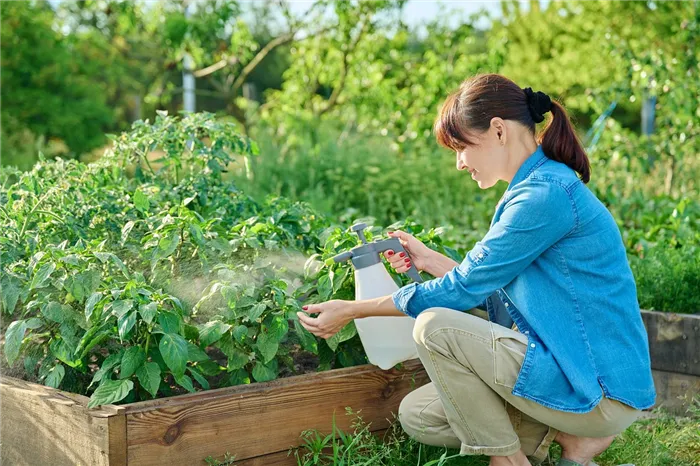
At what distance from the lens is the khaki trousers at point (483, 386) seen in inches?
94.0

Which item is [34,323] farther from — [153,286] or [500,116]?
[500,116]

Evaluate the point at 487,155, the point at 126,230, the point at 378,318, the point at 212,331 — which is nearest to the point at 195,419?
the point at 212,331

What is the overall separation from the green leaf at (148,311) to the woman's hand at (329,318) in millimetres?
428

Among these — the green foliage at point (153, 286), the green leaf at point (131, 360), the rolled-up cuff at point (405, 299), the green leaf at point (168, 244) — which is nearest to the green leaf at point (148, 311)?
the green foliage at point (153, 286)

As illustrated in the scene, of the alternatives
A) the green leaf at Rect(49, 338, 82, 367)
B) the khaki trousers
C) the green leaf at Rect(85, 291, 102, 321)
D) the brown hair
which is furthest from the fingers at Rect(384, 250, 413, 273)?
the green leaf at Rect(49, 338, 82, 367)

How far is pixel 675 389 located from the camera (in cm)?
355

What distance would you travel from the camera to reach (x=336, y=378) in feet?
8.96

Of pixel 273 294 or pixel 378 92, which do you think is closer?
pixel 273 294

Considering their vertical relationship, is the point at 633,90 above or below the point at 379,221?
above

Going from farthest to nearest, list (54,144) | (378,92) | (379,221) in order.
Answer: (54,144), (378,92), (379,221)

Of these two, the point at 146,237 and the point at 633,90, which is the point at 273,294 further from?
the point at 633,90

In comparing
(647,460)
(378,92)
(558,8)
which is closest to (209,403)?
(647,460)

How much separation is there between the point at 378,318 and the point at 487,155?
64 centimetres

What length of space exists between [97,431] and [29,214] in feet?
3.04
